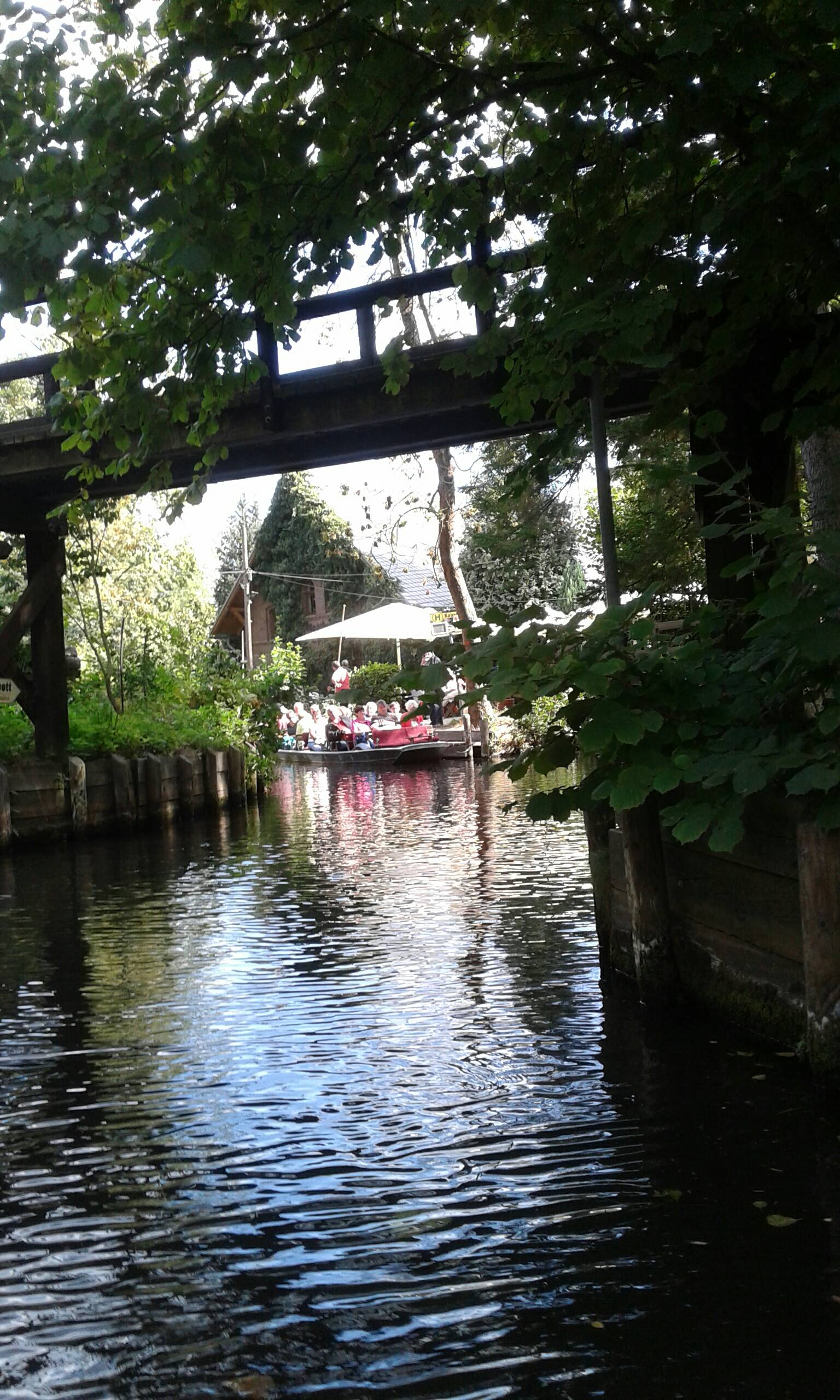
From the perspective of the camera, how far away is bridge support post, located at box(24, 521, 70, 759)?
15656 mm

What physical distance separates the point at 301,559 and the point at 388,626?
60.0ft

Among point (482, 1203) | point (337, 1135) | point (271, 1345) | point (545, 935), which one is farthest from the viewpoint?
point (545, 935)

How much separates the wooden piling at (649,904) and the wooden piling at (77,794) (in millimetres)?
11297

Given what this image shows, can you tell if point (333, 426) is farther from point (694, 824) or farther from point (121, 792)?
point (121, 792)

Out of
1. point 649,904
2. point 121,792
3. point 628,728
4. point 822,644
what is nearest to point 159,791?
point 121,792

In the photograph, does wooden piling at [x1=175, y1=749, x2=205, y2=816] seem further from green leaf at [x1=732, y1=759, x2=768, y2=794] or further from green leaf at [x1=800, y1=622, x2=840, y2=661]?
green leaf at [x1=800, y1=622, x2=840, y2=661]

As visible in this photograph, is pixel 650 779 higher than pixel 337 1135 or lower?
higher

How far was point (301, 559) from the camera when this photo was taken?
1906 inches

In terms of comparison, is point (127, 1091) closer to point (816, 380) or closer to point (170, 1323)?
point (170, 1323)

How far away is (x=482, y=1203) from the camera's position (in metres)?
4.17

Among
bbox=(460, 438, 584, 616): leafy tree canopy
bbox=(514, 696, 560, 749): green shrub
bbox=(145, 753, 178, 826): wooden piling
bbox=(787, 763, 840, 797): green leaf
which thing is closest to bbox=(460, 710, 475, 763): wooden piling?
bbox=(514, 696, 560, 749): green shrub

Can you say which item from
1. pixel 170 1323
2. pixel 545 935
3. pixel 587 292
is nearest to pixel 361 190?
pixel 587 292

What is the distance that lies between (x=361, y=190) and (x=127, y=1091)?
3850 millimetres

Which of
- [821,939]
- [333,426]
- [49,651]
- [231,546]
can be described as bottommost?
[821,939]
